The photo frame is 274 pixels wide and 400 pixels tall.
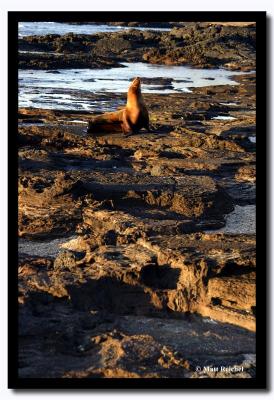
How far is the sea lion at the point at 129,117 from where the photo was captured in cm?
951

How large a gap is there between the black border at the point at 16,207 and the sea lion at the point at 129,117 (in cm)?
430

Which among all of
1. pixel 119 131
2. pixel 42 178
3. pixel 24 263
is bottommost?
pixel 24 263

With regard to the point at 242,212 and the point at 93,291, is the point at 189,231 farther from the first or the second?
the point at 93,291

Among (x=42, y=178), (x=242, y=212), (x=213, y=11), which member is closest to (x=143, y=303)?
(x=213, y=11)

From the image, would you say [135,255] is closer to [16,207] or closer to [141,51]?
[16,207]

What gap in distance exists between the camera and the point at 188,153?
9.37 m

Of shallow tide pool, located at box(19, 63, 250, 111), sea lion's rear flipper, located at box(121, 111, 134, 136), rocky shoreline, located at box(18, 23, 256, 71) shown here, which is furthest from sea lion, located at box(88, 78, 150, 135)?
rocky shoreline, located at box(18, 23, 256, 71)

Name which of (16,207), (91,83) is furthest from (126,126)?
(16,207)

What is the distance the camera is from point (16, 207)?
480cm

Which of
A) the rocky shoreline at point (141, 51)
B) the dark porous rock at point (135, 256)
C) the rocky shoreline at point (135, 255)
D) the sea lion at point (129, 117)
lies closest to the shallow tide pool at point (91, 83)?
the rocky shoreline at point (141, 51)

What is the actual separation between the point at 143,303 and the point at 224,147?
452 cm

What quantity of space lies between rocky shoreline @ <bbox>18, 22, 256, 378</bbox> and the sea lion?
13cm

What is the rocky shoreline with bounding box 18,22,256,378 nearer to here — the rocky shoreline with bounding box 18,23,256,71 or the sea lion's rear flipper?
the sea lion's rear flipper

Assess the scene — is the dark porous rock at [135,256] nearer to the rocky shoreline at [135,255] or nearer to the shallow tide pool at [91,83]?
the rocky shoreline at [135,255]
